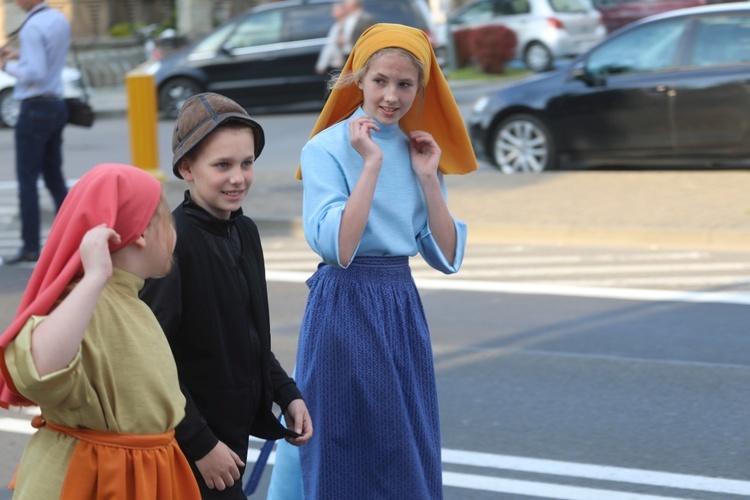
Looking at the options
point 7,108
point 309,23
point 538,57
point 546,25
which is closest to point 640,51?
point 309,23

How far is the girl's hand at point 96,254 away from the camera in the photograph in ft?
7.82

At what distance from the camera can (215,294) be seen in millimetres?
3039

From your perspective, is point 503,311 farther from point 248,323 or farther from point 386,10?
point 386,10

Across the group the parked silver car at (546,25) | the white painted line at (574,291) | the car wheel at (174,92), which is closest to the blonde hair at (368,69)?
the white painted line at (574,291)

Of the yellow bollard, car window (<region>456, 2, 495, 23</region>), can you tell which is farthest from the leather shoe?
car window (<region>456, 2, 495, 23</region>)

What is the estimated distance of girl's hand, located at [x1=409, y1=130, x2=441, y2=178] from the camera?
11.2 feet

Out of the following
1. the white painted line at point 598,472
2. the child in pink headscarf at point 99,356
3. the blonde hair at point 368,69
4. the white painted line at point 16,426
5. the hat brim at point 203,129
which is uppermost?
the blonde hair at point 368,69

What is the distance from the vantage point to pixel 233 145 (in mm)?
3031

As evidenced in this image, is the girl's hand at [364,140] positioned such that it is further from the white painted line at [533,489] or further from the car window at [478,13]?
the car window at [478,13]

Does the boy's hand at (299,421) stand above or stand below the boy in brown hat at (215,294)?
below

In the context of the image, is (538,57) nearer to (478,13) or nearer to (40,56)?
(478,13)

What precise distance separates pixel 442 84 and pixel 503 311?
15.0 feet

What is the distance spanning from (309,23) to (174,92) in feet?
8.35

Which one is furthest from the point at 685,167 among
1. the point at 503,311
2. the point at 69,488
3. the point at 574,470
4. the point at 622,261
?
the point at 69,488
